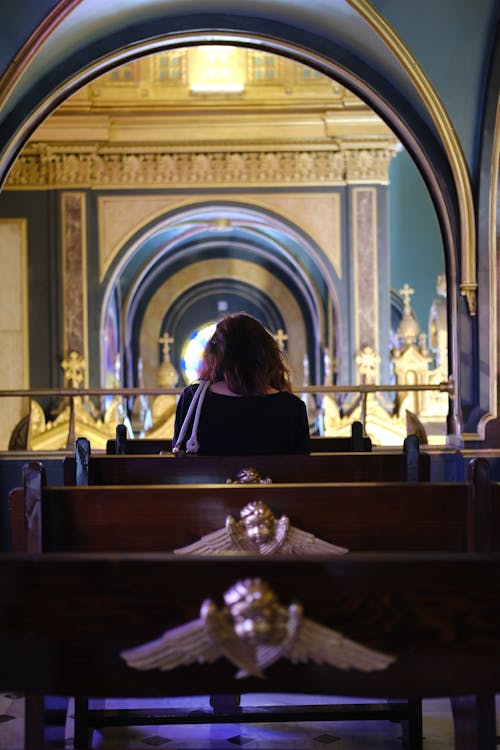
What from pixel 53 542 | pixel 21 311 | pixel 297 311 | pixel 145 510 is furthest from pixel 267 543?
pixel 297 311

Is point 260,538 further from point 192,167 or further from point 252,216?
point 252,216

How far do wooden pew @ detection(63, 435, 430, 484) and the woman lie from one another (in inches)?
5.1

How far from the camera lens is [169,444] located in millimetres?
5906

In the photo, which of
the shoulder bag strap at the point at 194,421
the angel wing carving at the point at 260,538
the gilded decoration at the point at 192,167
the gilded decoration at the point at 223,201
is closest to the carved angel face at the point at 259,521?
the angel wing carving at the point at 260,538

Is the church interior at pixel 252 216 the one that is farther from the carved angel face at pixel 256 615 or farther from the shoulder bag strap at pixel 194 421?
the carved angel face at pixel 256 615

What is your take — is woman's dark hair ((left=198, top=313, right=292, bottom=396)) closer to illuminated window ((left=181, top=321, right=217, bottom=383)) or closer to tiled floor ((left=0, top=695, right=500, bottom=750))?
tiled floor ((left=0, top=695, right=500, bottom=750))

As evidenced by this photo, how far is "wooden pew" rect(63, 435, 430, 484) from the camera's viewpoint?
412 centimetres

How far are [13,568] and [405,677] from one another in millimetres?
676

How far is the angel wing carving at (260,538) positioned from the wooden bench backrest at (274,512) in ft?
0.23

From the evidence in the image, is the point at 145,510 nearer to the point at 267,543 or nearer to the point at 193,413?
the point at 267,543

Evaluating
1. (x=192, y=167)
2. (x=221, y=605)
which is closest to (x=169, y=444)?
(x=221, y=605)

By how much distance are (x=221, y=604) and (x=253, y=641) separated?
0.16 m

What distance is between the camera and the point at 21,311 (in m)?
14.3

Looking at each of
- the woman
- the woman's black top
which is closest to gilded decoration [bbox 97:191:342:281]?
the woman
